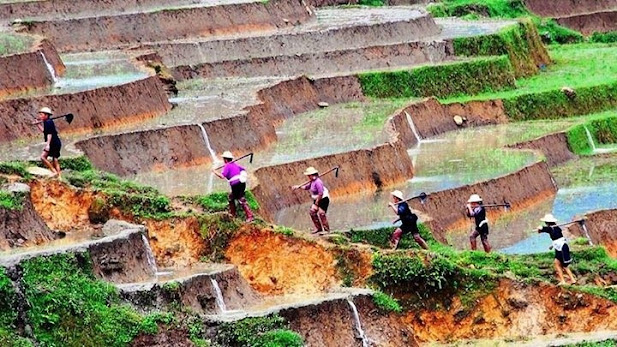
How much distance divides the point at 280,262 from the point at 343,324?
3.36 meters

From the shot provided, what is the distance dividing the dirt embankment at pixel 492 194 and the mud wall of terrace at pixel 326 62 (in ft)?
32.8

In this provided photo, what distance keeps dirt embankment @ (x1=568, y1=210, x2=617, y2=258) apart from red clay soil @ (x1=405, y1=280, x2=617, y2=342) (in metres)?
6.70

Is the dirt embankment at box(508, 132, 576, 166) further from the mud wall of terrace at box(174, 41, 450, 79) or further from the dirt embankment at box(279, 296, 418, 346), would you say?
the dirt embankment at box(279, 296, 418, 346)

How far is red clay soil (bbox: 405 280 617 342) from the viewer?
2588 cm

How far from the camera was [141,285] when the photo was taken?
22.4 meters

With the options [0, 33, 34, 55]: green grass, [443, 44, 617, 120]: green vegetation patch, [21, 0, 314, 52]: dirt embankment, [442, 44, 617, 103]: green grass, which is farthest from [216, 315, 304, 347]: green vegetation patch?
[442, 44, 617, 103]: green grass

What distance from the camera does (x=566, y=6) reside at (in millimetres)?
72062

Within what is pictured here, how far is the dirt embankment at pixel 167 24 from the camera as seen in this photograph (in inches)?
1772

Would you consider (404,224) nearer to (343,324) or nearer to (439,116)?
(343,324)

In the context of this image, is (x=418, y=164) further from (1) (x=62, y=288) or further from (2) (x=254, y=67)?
(1) (x=62, y=288)

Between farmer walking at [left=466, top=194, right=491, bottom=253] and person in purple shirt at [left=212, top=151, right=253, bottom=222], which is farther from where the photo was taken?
farmer walking at [left=466, top=194, right=491, bottom=253]

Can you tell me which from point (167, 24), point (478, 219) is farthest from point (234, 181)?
point (167, 24)

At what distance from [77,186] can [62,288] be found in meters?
6.83

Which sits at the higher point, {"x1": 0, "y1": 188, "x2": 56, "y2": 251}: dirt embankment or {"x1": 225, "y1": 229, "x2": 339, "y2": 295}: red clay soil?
{"x1": 0, "y1": 188, "x2": 56, "y2": 251}: dirt embankment
